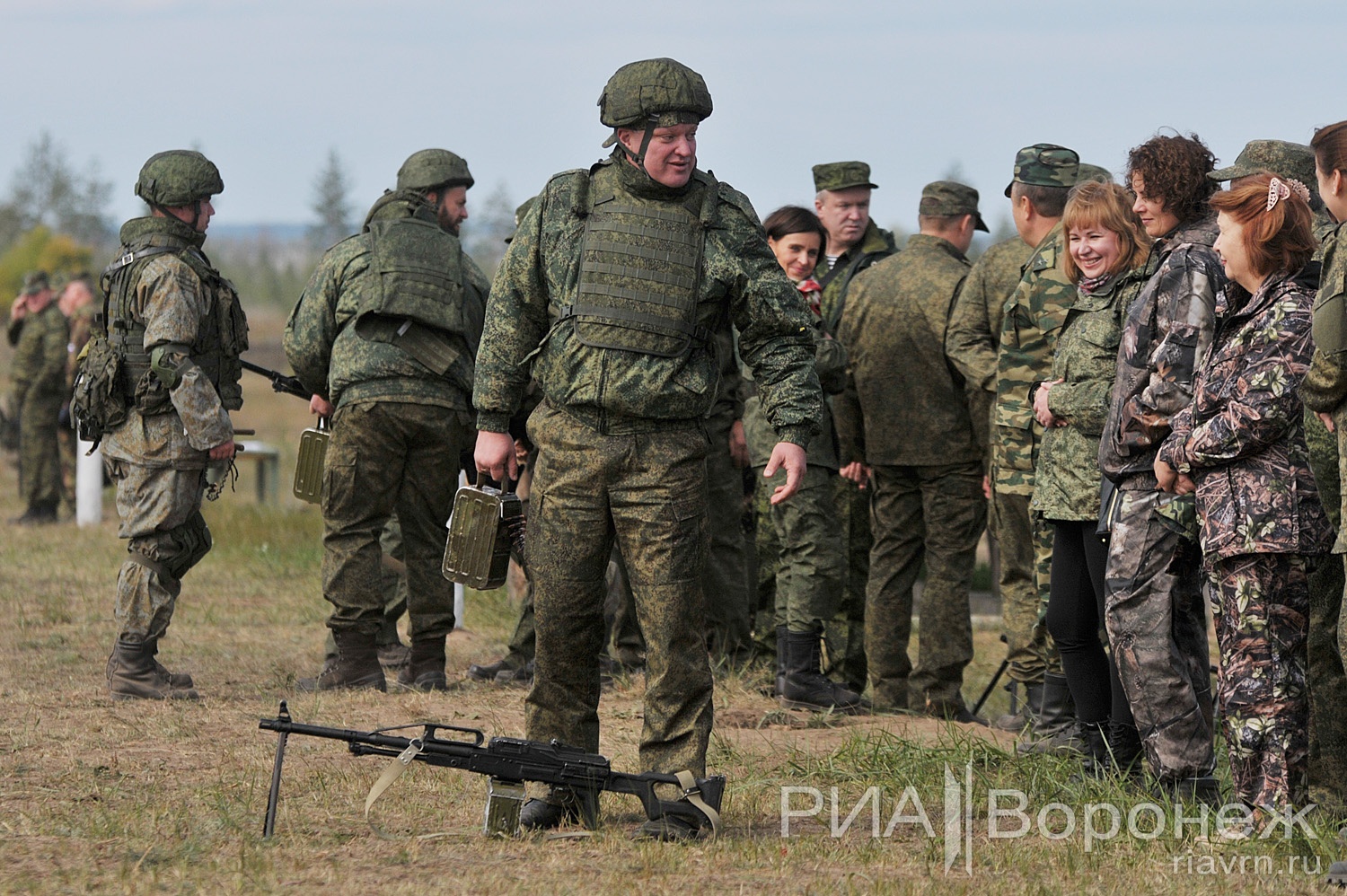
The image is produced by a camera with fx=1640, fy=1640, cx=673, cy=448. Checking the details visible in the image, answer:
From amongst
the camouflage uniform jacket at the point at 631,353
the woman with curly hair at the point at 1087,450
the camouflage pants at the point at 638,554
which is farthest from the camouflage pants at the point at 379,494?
the woman with curly hair at the point at 1087,450

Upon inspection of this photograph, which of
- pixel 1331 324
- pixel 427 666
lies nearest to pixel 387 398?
pixel 427 666

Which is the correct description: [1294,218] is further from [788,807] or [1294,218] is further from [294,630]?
[294,630]

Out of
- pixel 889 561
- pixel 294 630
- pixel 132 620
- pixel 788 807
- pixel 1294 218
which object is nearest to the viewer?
pixel 1294 218

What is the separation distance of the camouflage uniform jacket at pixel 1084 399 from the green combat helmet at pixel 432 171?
347 cm

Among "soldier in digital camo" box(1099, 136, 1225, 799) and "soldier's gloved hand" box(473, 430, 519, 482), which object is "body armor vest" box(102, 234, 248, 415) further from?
"soldier in digital camo" box(1099, 136, 1225, 799)

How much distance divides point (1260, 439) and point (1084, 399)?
1015 millimetres

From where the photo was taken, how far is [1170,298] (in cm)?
516

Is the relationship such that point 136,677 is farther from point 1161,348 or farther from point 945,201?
point 1161,348

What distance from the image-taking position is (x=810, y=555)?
7832 mm

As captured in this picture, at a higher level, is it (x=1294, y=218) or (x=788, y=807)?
(x=1294, y=218)

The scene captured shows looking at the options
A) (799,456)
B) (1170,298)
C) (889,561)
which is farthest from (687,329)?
(889,561)

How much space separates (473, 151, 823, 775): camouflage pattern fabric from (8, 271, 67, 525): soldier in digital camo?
12156mm

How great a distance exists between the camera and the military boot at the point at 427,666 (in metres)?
7.98

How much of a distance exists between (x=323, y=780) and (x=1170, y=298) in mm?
3306
